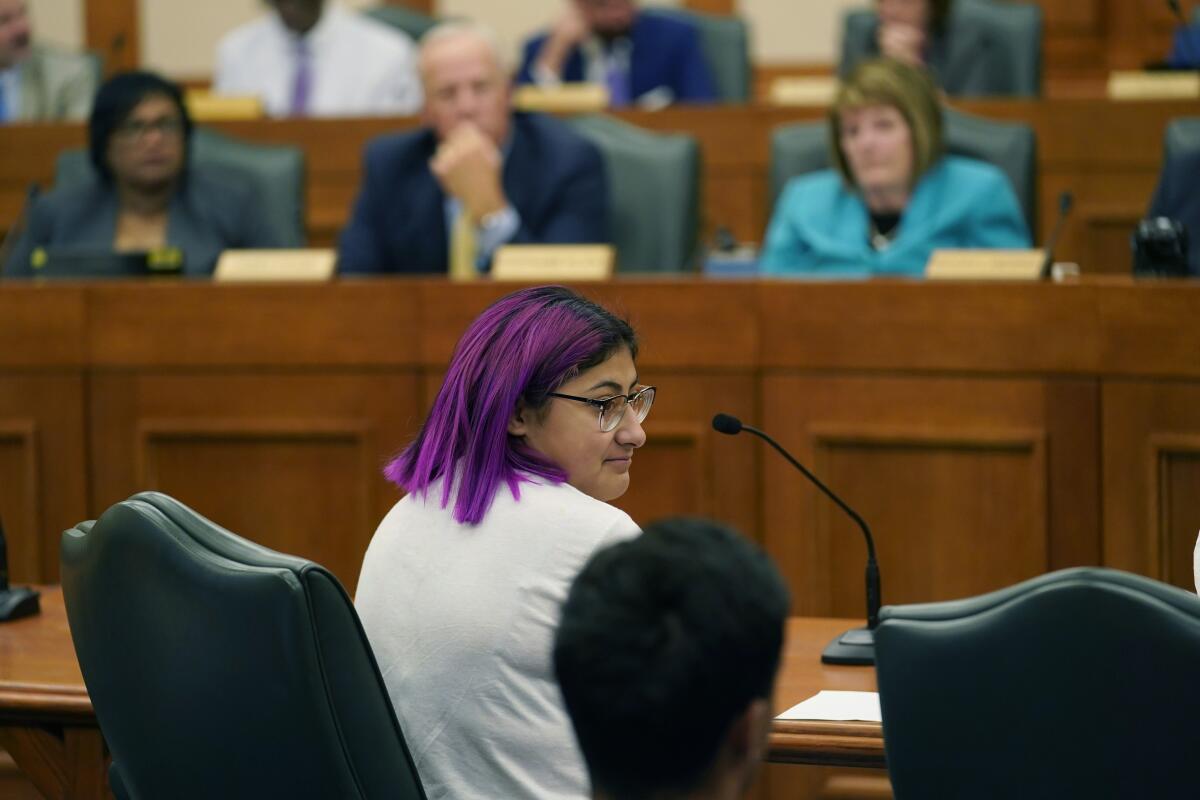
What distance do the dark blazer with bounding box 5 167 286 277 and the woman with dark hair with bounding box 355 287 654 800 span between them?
270cm

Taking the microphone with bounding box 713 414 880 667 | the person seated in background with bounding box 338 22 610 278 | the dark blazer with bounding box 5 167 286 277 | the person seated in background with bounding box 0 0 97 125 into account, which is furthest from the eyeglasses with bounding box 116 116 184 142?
the microphone with bounding box 713 414 880 667

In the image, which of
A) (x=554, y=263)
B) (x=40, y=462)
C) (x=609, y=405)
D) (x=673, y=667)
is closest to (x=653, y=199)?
(x=554, y=263)

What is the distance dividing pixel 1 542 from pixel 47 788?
18.8 inches

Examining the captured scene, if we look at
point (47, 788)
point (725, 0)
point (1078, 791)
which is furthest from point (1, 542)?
point (725, 0)

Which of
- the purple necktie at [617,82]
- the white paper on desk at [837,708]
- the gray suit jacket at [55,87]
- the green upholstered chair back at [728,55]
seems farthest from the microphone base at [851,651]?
the gray suit jacket at [55,87]

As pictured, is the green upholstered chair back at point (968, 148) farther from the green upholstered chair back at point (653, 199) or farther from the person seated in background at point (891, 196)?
the green upholstered chair back at point (653, 199)

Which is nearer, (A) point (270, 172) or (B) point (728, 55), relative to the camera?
(A) point (270, 172)

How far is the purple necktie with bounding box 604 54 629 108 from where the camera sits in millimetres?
5984

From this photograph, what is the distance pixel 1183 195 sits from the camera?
3961 millimetres

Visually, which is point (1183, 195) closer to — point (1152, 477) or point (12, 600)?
point (1152, 477)

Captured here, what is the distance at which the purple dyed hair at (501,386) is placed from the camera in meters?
1.87

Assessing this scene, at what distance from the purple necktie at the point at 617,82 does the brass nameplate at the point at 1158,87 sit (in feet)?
5.66

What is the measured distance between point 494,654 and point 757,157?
3475 mm

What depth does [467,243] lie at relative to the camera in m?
4.45
